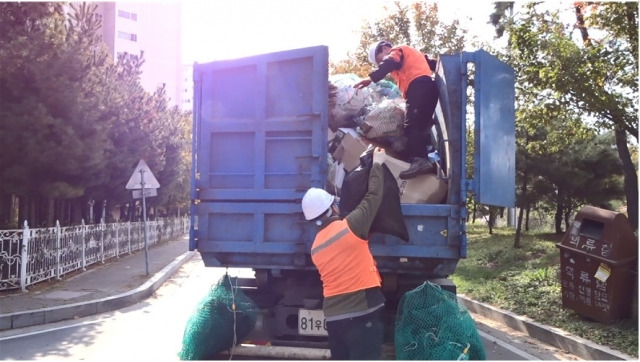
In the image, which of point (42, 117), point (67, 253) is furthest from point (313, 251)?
point (67, 253)

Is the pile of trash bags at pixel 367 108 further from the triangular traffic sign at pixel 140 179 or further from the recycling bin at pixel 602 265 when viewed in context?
the triangular traffic sign at pixel 140 179

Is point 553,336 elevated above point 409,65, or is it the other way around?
point 409,65

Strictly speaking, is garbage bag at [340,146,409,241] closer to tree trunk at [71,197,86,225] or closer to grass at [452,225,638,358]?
grass at [452,225,638,358]

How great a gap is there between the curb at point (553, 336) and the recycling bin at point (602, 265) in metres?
0.57

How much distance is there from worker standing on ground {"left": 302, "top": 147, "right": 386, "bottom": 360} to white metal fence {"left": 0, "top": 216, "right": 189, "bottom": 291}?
7.75 m

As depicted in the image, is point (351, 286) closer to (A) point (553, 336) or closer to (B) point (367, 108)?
(B) point (367, 108)

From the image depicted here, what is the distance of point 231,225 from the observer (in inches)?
184

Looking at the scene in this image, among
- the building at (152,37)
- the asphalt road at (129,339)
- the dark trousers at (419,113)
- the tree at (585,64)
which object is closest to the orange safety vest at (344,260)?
the asphalt road at (129,339)

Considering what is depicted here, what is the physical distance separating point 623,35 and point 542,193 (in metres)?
8.96

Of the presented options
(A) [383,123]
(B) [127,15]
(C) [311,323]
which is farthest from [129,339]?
(B) [127,15]

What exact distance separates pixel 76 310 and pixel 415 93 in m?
6.63

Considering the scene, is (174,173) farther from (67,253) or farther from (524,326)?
(524,326)

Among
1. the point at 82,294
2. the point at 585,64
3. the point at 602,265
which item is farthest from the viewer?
the point at 82,294

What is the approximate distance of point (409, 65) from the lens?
16.8ft
